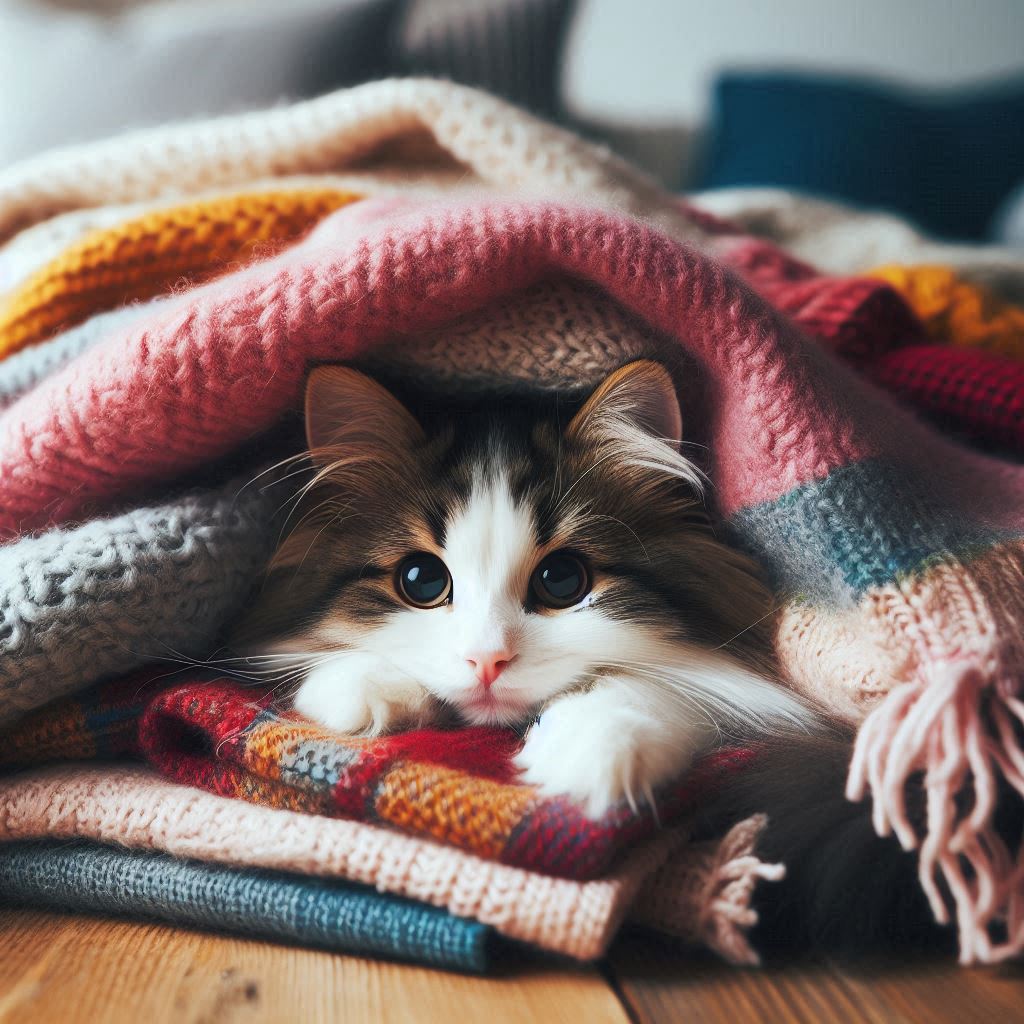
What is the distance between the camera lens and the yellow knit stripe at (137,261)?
1.02 m

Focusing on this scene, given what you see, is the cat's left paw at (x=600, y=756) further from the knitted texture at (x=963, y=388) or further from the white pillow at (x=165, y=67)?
the white pillow at (x=165, y=67)

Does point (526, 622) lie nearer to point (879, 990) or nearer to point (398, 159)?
point (879, 990)

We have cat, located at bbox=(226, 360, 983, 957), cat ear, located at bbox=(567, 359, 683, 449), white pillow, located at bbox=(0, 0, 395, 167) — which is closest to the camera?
cat, located at bbox=(226, 360, 983, 957)

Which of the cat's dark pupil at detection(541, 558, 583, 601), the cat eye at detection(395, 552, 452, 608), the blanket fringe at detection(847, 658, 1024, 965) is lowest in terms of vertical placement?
the cat eye at detection(395, 552, 452, 608)

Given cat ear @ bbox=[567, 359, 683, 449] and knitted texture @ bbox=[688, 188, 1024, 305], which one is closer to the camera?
cat ear @ bbox=[567, 359, 683, 449]

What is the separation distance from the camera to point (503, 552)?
0.87m

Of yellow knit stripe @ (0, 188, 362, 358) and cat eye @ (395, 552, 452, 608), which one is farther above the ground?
yellow knit stripe @ (0, 188, 362, 358)

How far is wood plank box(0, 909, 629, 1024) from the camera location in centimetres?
59

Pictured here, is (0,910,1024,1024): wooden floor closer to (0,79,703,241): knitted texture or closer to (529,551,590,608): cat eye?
(529,551,590,608): cat eye

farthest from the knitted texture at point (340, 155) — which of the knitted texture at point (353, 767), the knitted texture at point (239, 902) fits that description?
the knitted texture at point (239, 902)

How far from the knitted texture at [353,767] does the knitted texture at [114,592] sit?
0.16 ft

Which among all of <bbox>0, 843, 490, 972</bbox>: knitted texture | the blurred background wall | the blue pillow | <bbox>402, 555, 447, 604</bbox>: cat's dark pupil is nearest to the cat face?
<bbox>402, 555, 447, 604</bbox>: cat's dark pupil

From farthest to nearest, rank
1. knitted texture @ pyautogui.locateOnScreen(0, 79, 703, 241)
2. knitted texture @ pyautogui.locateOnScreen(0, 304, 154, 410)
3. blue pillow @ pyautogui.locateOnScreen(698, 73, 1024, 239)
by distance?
blue pillow @ pyautogui.locateOnScreen(698, 73, 1024, 239)
knitted texture @ pyautogui.locateOnScreen(0, 79, 703, 241)
knitted texture @ pyautogui.locateOnScreen(0, 304, 154, 410)

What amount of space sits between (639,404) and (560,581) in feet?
0.60
